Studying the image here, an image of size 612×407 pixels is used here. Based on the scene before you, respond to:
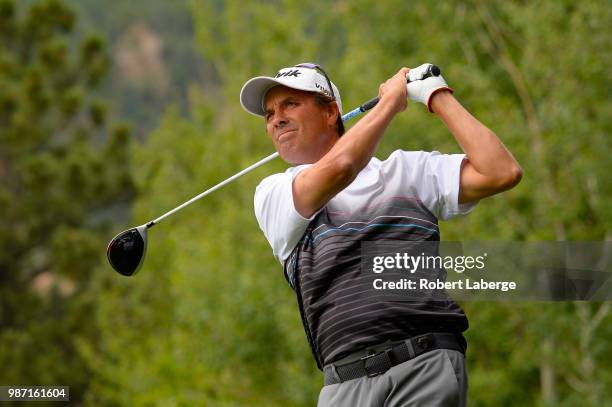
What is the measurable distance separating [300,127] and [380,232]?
0.56 meters

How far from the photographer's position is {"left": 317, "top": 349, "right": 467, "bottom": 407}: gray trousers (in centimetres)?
371

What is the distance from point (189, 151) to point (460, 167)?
93.9 feet

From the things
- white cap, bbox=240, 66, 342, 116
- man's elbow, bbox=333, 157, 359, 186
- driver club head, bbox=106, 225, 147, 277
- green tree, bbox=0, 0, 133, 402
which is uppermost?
green tree, bbox=0, 0, 133, 402

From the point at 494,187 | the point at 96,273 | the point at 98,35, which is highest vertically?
the point at 98,35

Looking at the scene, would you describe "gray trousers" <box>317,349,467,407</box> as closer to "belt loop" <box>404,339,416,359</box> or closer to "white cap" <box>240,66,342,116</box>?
"belt loop" <box>404,339,416,359</box>

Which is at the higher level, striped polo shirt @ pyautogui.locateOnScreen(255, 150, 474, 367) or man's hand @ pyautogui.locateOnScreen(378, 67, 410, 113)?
man's hand @ pyautogui.locateOnScreen(378, 67, 410, 113)

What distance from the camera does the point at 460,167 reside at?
3.88m

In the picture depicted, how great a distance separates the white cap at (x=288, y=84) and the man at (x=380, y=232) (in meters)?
0.30

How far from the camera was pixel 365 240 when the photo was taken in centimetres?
385

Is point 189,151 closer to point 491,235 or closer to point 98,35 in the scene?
point 98,35

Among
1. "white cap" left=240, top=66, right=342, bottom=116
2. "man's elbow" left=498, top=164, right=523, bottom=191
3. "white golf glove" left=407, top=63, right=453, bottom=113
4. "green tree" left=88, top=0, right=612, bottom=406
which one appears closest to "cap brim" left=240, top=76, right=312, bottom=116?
"white cap" left=240, top=66, right=342, bottom=116

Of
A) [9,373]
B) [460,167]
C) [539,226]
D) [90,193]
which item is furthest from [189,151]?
[460,167]

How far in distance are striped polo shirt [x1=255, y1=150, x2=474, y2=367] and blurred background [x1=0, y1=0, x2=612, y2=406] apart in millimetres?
11864

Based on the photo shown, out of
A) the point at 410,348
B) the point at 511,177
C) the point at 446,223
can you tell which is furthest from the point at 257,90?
the point at 446,223
